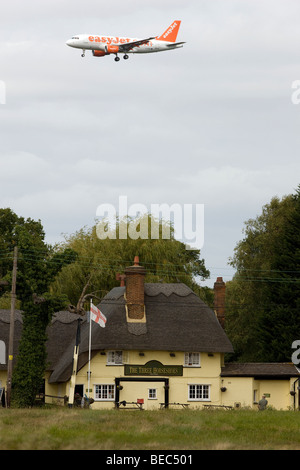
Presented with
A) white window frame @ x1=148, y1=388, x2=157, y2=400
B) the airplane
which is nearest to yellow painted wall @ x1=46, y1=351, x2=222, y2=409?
white window frame @ x1=148, y1=388, x2=157, y2=400

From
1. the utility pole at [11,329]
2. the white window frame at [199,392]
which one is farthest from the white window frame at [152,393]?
the utility pole at [11,329]

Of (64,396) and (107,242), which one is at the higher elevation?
(107,242)

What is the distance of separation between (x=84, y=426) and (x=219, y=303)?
36477mm

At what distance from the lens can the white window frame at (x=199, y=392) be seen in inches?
2549

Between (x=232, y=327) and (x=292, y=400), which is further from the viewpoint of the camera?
(x=232, y=327)

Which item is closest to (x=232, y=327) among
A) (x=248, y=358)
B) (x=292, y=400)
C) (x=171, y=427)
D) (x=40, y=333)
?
(x=248, y=358)

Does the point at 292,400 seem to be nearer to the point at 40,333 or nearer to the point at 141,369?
the point at 141,369

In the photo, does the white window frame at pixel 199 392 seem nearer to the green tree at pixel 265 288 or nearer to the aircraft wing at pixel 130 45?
the green tree at pixel 265 288

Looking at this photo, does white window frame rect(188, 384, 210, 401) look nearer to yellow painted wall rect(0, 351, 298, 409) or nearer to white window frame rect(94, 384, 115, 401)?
yellow painted wall rect(0, 351, 298, 409)
